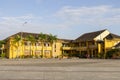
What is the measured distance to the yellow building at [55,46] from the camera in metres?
86.3

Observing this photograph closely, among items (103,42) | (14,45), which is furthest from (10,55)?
(103,42)

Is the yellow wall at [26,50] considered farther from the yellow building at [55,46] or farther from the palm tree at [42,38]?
the palm tree at [42,38]

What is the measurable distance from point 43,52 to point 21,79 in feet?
244

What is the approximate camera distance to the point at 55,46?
9650 centimetres

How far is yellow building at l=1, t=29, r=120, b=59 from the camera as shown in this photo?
86.3 meters

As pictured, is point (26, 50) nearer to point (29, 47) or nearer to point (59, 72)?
point (29, 47)

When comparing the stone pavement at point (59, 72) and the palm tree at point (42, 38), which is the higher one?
the palm tree at point (42, 38)

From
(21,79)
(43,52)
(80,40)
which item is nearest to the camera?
(21,79)

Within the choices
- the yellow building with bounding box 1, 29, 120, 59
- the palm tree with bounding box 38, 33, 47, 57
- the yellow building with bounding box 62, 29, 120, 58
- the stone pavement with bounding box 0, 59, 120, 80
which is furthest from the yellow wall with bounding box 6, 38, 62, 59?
the stone pavement with bounding box 0, 59, 120, 80

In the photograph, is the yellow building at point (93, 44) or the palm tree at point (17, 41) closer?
the yellow building at point (93, 44)

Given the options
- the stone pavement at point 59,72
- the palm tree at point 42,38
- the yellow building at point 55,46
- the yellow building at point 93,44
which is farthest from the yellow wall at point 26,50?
the stone pavement at point 59,72

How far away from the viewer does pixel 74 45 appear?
335 feet

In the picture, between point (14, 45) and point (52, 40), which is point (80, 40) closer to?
point (52, 40)

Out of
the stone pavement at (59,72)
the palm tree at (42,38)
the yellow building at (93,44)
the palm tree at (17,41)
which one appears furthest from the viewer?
the palm tree at (42,38)
